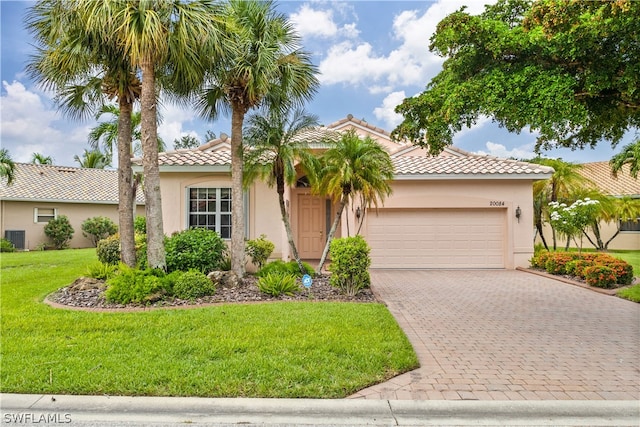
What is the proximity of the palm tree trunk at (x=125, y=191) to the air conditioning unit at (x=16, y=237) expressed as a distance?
665 inches

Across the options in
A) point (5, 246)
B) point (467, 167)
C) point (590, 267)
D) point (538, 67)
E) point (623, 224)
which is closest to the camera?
point (538, 67)

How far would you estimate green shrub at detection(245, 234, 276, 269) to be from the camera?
11.3 meters

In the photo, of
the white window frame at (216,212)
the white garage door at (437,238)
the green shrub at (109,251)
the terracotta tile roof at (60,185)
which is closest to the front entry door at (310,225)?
the white garage door at (437,238)

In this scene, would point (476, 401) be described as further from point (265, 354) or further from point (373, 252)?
point (373, 252)

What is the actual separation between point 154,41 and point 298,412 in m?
7.63

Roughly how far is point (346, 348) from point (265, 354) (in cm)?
111

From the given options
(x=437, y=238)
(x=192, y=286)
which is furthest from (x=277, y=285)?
(x=437, y=238)

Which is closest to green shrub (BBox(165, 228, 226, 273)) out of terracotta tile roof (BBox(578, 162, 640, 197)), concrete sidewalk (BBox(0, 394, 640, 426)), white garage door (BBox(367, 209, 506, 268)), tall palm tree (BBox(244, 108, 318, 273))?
tall palm tree (BBox(244, 108, 318, 273))

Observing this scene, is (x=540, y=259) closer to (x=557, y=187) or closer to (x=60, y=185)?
(x=557, y=187)

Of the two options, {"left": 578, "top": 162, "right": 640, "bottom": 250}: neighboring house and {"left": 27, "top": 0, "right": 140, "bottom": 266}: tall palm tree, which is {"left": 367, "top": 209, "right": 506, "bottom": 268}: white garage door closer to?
{"left": 27, "top": 0, "right": 140, "bottom": 266}: tall palm tree

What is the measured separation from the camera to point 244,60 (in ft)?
28.6

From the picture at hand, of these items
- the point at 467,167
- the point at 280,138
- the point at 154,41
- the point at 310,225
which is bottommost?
the point at 310,225

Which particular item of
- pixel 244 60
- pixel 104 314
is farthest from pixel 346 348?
pixel 244 60

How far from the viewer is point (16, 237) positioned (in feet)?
69.3
